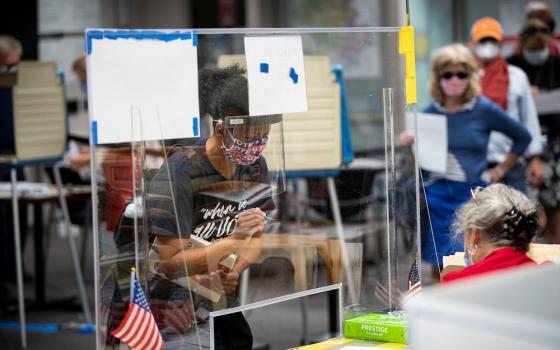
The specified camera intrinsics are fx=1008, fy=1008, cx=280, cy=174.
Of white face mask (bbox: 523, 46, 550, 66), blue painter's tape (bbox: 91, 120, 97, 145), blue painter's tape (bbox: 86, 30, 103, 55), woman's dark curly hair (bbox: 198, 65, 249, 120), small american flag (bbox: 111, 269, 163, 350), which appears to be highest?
white face mask (bbox: 523, 46, 550, 66)

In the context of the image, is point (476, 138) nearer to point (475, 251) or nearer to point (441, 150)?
point (441, 150)

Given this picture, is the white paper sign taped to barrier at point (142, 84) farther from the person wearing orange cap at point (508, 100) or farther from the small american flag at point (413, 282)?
the person wearing orange cap at point (508, 100)

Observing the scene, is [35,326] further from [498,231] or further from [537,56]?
[498,231]

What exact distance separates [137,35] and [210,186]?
56 centimetres

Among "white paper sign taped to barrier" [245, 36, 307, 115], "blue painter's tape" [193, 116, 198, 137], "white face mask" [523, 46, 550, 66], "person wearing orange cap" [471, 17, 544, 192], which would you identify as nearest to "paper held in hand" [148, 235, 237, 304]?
"blue painter's tape" [193, 116, 198, 137]

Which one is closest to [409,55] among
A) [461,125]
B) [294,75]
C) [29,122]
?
[294,75]

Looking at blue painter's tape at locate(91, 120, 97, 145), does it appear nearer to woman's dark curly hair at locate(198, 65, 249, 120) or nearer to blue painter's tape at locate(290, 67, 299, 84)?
woman's dark curly hair at locate(198, 65, 249, 120)

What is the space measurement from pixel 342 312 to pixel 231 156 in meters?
0.64

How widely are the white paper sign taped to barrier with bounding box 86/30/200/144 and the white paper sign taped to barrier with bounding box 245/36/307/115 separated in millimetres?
207

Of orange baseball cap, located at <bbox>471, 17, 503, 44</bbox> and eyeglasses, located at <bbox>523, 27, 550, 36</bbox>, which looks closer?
orange baseball cap, located at <bbox>471, 17, 503, 44</bbox>

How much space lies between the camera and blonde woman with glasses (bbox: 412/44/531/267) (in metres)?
5.46

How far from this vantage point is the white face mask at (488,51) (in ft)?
20.8

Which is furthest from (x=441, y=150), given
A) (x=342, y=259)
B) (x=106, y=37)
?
(x=106, y=37)

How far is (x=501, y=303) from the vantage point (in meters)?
1.75
